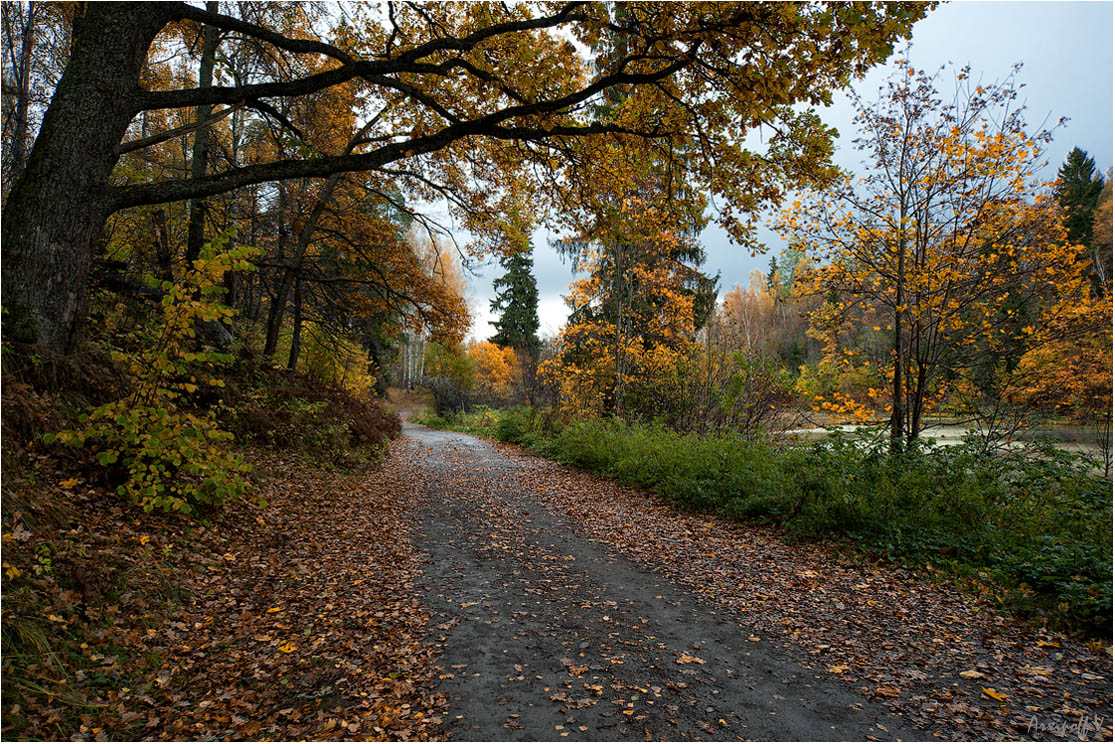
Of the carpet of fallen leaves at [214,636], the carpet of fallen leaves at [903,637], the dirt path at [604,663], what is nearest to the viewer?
the carpet of fallen leaves at [214,636]

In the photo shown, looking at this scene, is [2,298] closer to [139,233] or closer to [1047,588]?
[139,233]

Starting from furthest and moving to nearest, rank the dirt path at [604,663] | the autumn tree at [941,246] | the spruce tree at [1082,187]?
the spruce tree at [1082,187]
the autumn tree at [941,246]
the dirt path at [604,663]

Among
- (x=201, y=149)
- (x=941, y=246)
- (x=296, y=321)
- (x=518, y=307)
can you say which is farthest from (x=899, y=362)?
(x=518, y=307)

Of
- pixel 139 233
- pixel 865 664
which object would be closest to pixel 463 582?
pixel 865 664

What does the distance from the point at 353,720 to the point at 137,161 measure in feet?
39.1

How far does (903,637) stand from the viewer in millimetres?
3932

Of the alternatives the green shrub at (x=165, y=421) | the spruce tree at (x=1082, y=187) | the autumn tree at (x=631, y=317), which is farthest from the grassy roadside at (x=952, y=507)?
the spruce tree at (x=1082, y=187)

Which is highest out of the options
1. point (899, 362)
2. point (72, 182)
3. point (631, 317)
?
point (631, 317)

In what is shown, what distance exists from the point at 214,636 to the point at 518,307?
97.3 ft

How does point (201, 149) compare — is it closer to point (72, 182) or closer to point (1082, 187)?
point (72, 182)

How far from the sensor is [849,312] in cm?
960

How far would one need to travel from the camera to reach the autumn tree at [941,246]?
24.1 feet

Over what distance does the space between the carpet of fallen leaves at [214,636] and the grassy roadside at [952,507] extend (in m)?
4.66

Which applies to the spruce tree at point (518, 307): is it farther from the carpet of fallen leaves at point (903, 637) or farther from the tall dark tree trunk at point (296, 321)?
the carpet of fallen leaves at point (903, 637)
